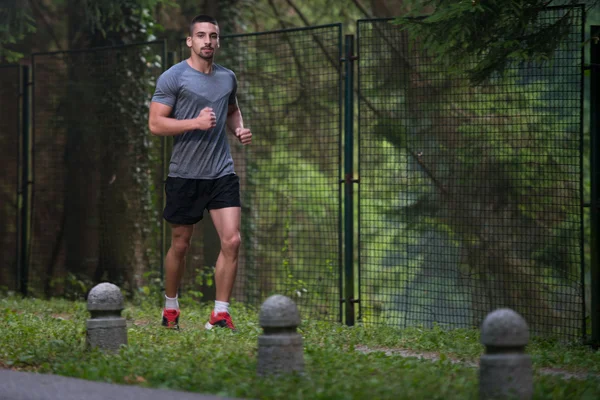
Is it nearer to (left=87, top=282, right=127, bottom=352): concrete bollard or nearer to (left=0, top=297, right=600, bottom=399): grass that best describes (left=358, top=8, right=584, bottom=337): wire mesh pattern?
(left=0, top=297, right=600, bottom=399): grass

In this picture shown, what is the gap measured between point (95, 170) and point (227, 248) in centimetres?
498

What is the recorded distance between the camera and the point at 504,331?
4793 millimetres

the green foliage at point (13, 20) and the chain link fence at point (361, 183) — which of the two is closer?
the chain link fence at point (361, 183)

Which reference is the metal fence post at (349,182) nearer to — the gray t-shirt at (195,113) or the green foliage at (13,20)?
the gray t-shirt at (195,113)

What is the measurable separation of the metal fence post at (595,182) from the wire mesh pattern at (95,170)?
5.50 meters

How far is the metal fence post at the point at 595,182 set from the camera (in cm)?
812

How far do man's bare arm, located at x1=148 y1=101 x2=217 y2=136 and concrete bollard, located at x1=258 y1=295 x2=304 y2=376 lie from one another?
2.59 metres

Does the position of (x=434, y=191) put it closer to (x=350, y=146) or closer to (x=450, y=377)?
(x=350, y=146)

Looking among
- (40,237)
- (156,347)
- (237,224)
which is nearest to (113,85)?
(40,237)

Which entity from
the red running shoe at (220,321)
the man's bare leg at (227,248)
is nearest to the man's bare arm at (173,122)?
the man's bare leg at (227,248)

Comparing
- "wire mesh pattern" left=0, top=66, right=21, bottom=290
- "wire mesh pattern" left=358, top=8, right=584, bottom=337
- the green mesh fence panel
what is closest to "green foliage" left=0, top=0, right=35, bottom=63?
"wire mesh pattern" left=0, top=66, right=21, bottom=290

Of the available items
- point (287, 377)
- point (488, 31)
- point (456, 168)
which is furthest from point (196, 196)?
point (456, 168)

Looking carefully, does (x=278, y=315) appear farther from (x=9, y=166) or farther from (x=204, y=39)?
(x=9, y=166)

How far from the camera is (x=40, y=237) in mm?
12844
